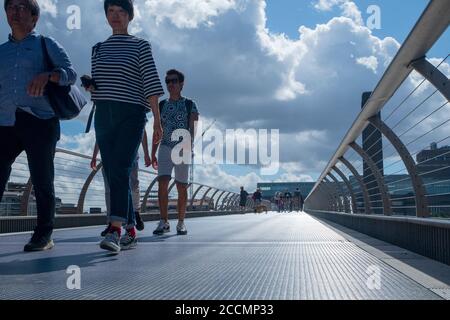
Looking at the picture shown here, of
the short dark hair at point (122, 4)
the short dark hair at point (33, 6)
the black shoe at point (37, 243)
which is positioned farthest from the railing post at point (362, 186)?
the short dark hair at point (33, 6)

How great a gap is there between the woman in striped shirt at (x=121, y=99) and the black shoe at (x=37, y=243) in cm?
52

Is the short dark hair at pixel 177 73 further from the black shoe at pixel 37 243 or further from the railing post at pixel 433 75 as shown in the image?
the railing post at pixel 433 75

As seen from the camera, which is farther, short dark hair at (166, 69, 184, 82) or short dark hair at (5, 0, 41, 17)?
short dark hair at (166, 69, 184, 82)

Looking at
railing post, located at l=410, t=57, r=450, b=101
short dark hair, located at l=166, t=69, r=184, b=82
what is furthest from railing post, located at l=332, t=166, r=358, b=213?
railing post, located at l=410, t=57, r=450, b=101

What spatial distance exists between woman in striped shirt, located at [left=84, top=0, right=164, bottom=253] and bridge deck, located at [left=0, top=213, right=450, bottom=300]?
1.76ft

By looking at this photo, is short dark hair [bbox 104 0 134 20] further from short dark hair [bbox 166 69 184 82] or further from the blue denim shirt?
short dark hair [bbox 166 69 184 82]

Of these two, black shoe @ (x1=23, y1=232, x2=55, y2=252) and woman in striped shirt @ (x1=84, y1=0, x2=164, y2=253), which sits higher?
woman in striped shirt @ (x1=84, y1=0, x2=164, y2=253)

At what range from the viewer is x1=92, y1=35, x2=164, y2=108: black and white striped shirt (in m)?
4.21

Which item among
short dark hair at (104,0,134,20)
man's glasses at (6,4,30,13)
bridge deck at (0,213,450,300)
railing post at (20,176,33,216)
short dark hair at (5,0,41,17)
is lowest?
bridge deck at (0,213,450,300)

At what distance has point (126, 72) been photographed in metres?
4.26

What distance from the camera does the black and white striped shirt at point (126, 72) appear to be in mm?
4211

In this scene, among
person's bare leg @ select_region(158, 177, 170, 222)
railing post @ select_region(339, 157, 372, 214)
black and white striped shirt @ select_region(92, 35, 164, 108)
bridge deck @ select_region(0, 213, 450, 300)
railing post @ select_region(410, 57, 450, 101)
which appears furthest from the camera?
railing post @ select_region(339, 157, 372, 214)
